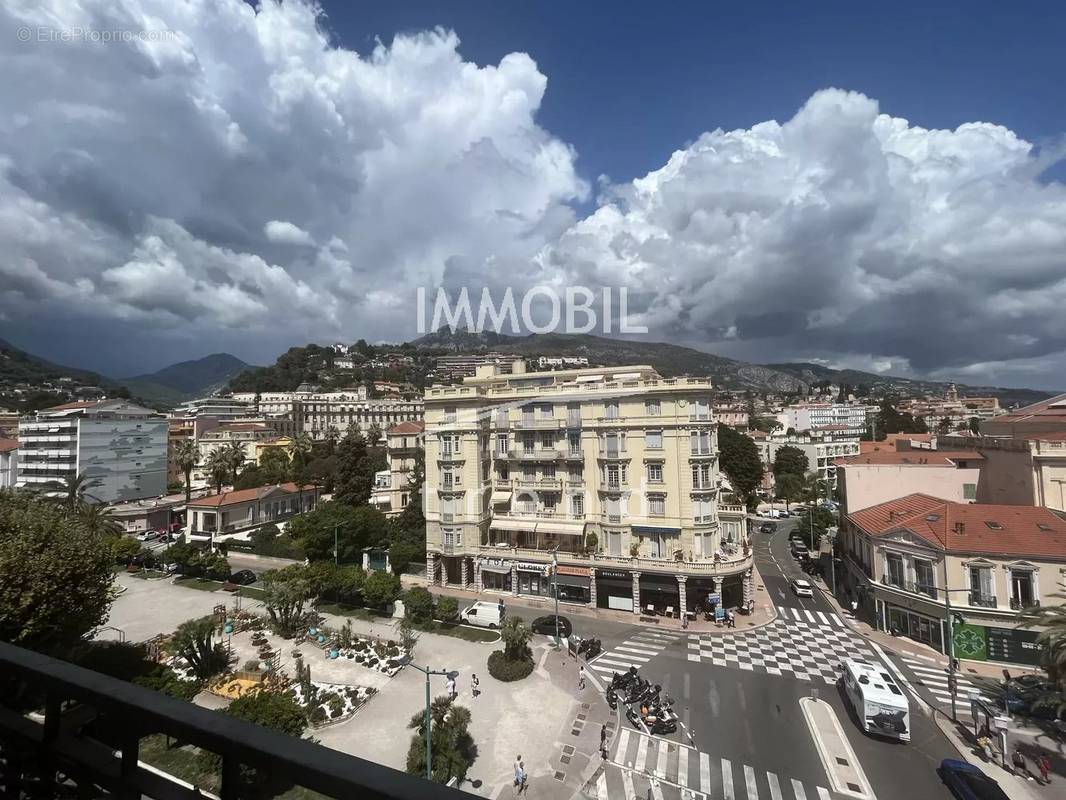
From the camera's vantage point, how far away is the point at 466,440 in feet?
125

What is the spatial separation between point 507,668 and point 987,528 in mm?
27251

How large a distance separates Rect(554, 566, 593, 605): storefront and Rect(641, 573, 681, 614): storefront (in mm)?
3653

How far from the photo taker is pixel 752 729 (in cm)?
2052

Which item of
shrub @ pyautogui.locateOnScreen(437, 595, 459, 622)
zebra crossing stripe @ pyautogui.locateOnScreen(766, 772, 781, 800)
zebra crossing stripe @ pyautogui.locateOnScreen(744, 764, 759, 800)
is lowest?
zebra crossing stripe @ pyautogui.locateOnScreen(766, 772, 781, 800)

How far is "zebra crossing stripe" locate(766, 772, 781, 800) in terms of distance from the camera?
16719mm

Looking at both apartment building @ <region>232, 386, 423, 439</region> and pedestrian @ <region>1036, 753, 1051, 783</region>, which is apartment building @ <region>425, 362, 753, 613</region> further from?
apartment building @ <region>232, 386, 423, 439</region>

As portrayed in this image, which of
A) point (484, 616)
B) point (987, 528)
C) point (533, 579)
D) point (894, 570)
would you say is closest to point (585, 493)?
point (533, 579)

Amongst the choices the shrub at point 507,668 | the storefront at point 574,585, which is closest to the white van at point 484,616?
the shrub at point 507,668

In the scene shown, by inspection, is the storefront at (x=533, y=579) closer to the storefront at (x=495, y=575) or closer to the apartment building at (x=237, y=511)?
Result: the storefront at (x=495, y=575)

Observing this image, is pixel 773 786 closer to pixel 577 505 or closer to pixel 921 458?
pixel 577 505

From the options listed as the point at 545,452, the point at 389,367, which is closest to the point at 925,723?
the point at 545,452

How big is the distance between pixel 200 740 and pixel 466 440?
36692mm

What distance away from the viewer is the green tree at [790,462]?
80.8m

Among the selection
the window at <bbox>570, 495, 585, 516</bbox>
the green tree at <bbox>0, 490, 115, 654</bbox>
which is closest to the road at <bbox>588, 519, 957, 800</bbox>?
the window at <bbox>570, 495, 585, 516</bbox>
